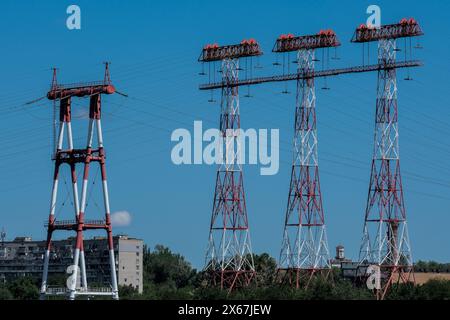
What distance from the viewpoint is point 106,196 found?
102 m

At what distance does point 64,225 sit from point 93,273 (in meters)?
89.9

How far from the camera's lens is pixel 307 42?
380ft

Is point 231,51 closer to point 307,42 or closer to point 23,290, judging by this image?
point 307,42

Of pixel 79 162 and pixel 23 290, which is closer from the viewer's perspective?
pixel 79 162

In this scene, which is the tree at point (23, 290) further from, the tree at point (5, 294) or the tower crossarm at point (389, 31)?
the tower crossarm at point (389, 31)

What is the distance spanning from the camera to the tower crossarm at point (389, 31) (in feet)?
368

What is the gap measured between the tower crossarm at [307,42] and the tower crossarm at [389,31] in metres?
2.27

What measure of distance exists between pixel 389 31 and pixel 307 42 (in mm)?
7405

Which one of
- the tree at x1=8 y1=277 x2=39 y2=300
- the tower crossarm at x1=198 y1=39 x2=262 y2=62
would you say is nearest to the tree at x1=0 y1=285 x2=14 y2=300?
the tree at x1=8 y1=277 x2=39 y2=300

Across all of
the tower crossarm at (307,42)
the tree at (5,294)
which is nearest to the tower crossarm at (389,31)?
the tower crossarm at (307,42)

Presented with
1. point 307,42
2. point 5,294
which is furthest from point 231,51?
point 5,294

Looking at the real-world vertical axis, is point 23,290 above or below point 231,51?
below
